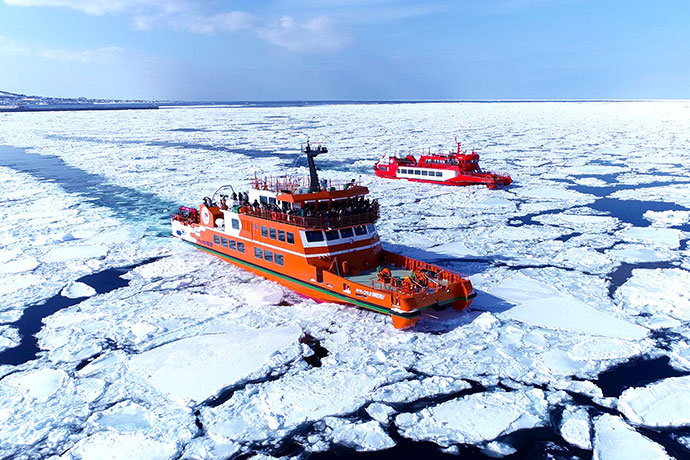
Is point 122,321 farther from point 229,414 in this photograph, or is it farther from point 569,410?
point 569,410

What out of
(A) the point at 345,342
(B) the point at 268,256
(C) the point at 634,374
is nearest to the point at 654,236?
(C) the point at 634,374

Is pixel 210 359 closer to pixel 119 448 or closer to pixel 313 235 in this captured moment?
pixel 119 448

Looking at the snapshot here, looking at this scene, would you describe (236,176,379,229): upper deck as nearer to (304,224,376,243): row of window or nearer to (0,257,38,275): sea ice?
(304,224,376,243): row of window

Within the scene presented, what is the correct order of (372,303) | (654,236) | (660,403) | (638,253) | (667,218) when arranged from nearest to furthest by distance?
(660,403), (372,303), (638,253), (654,236), (667,218)

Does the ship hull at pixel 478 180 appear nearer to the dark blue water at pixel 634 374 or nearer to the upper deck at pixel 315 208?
the upper deck at pixel 315 208

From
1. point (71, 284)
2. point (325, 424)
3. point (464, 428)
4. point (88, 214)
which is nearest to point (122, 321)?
point (71, 284)

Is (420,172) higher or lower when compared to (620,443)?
higher

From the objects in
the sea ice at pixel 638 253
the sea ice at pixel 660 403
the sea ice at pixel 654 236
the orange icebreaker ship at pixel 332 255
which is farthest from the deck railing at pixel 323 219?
the sea ice at pixel 654 236
